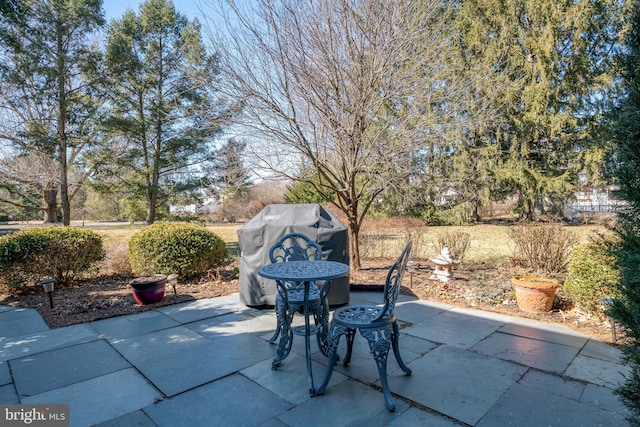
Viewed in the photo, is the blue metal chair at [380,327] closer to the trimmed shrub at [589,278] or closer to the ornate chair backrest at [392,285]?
the ornate chair backrest at [392,285]

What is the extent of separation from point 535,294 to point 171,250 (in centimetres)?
502

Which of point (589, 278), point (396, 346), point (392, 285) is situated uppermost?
point (392, 285)

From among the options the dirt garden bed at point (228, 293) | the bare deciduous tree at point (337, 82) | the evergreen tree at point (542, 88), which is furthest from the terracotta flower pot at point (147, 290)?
the evergreen tree at point (542, 88)

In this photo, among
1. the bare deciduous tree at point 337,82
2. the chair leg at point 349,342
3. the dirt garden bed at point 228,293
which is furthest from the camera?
the bare deciduous tree at point 337,82

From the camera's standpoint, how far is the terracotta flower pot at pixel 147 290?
4.14m

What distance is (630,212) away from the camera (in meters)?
1.46

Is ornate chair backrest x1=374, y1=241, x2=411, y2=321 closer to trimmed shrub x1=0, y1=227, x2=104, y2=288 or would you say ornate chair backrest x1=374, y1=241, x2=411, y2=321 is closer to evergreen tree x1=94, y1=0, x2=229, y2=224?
trimmed shrub x1=0, y1=227, x2=104, y2=288

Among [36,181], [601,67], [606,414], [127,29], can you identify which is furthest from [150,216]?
[601,67]

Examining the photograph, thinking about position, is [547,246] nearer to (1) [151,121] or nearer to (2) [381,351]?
(2) [381,351]

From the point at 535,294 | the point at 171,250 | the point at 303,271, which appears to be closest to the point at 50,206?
the point at 171,250

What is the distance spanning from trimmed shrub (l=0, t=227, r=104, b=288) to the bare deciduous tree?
316 cm

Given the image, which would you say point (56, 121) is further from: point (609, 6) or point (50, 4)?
point (609, 6)

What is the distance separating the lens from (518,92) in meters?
14.0

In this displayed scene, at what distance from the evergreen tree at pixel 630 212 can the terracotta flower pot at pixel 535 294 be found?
8.09ft
